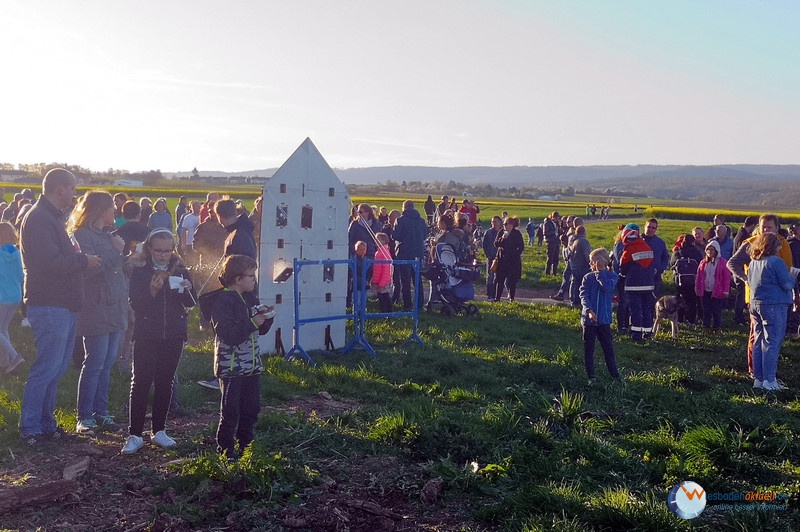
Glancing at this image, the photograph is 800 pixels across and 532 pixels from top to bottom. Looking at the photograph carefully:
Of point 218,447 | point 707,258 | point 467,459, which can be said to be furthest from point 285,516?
point 707,258

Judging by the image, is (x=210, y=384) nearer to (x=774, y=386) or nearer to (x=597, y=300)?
(x=597, y=300)

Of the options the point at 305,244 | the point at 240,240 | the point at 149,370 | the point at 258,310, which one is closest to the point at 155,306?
the point at 149,370

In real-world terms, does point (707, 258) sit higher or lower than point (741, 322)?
higher

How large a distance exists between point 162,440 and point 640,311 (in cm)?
879


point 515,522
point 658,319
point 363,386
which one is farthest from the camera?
point 658,319

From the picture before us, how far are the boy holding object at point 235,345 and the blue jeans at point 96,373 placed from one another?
5.84 feet

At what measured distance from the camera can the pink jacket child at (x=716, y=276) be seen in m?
13.4

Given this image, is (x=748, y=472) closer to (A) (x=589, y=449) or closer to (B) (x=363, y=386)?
(A) (x=589, y=449)

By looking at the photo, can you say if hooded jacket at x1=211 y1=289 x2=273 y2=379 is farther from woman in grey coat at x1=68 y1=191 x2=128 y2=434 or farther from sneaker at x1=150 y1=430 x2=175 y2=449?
woman in grey coat at x1=68 y1=191 x2=128 y2=434

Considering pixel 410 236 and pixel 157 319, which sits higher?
pixel 410 236

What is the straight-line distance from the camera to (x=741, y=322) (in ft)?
48.6

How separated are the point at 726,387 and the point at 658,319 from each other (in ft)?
13.0

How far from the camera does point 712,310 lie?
13.9 m

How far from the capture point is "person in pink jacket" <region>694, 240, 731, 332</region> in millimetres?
13461
